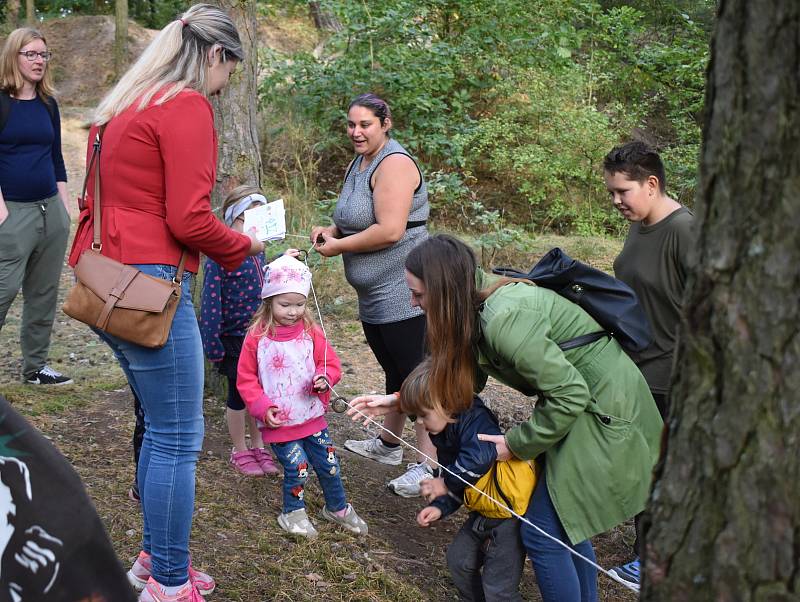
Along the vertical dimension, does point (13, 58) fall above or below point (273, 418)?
above

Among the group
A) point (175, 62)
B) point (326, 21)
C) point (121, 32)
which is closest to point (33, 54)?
point (175, 62)

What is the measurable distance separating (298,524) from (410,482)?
874mm

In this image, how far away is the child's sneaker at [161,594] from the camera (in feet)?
10.0

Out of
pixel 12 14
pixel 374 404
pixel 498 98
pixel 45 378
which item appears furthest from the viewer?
pixel 12 14

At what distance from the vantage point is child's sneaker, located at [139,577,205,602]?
3.06 metres

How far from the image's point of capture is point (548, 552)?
3004 mm

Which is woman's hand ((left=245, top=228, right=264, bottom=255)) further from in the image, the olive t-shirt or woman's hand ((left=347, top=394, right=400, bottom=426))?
the olive t-shirt

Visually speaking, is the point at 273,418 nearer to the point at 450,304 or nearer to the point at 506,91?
the point at 450,304

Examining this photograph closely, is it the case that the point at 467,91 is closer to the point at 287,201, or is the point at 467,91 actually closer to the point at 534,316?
the point at 287,201

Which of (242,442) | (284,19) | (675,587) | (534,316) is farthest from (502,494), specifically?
(284,19)

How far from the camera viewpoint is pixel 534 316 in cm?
280

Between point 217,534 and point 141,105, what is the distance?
1.99 meters

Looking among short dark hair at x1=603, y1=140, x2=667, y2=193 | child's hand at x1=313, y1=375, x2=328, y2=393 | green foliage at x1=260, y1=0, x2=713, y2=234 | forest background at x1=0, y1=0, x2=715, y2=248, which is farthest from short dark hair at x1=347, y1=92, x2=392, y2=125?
green foliage at x1=260, y1=0, x2=713, y2=234

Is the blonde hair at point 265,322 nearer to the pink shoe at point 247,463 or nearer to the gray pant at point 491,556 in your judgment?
the pink shoe at point 247,463
